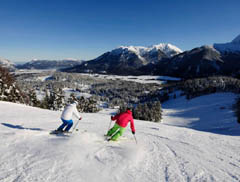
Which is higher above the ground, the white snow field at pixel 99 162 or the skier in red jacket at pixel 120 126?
the skier in red jacket at pixel 120 126

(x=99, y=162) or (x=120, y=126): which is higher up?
(x=120, y=126)

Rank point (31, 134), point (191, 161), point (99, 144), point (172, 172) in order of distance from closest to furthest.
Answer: point (172, 172)
point (191, 161)
point (99, 144)
point (31, 134)

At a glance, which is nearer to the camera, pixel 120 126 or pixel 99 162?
Answer: pixel 99 162

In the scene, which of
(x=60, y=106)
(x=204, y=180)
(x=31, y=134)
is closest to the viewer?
(x=204, y=180)

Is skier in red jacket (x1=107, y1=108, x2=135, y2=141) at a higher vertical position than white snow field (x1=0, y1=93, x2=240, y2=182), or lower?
higher

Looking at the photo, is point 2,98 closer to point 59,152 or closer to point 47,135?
point 47,135

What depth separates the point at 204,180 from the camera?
16.1 feet

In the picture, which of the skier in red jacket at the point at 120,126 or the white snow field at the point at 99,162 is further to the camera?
the skier in red jacket at the point at 120,126

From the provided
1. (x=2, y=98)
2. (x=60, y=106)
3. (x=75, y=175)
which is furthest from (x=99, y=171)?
(x=60, y=106)

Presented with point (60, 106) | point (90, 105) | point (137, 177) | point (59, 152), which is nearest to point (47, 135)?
point (59, 152)

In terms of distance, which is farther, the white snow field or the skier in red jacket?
the skier in red jacket

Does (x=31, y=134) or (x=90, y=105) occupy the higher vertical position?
(x=31, y=134)

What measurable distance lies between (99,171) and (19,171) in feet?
8.33

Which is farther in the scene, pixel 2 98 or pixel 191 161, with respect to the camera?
pixel 2 98
